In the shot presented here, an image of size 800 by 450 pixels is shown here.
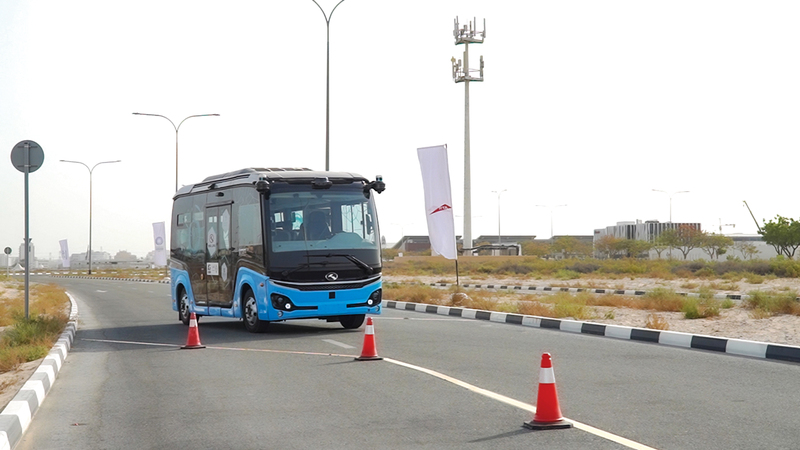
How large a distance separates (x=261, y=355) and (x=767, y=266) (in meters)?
43.6

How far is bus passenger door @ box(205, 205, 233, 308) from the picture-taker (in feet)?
57.4

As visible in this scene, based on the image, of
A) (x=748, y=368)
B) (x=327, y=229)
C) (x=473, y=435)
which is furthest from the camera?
(x=327, y=229)

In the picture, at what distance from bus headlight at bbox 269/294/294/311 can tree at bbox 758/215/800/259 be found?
269 feet

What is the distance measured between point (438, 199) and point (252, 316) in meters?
7.60

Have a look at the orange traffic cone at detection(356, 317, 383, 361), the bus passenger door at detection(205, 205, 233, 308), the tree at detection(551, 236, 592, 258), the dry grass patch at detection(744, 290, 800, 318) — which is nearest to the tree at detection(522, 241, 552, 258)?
the tree at detection(551, 236, 592, 258)

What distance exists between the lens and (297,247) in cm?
1588

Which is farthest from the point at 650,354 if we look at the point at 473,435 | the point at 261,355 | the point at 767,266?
the point at 767,266

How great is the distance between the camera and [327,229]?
1623cm

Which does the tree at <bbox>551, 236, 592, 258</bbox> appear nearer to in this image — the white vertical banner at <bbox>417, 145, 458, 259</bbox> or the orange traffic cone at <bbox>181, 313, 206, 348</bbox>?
the white vertical banner at <bbox>417, 145, 458, 259</bbox>

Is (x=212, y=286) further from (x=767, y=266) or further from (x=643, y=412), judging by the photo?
(x=767, y=266)

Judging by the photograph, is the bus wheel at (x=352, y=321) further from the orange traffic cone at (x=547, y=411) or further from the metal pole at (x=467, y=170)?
the metal pole at (x=467, y=170)

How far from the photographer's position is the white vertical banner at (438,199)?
2250 cm

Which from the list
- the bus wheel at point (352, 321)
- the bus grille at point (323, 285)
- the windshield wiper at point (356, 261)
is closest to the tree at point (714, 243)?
the bus wheel at point (352, 321)

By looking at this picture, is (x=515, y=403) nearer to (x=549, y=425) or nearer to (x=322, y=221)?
(x=549, y=425)
